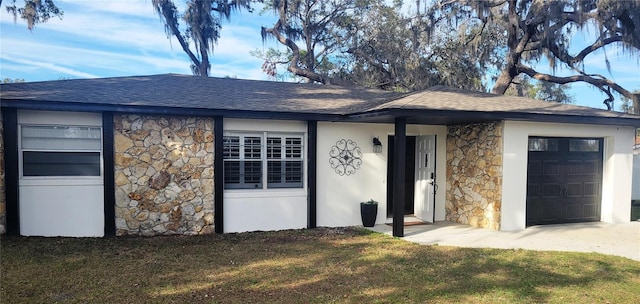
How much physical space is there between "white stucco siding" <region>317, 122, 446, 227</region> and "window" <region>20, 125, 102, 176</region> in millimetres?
4235

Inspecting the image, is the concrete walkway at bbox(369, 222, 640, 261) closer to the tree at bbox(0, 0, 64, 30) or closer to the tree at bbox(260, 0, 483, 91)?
the tree at bbox(260, 0, 483, 91)

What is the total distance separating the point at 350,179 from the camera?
8477mm

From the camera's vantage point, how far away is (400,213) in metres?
7.30

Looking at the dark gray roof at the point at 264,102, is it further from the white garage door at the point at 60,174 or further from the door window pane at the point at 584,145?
the door window pane at the point at 584,145

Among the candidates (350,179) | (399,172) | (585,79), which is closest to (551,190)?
(399,172)

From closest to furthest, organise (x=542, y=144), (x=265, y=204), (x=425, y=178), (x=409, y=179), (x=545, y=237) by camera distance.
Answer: (x=545, y=237), (x=265, y=204), (x=542, y=144), (x=425, y=178), (x=409, y=179)

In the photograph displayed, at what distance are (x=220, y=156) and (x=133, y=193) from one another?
167 cm

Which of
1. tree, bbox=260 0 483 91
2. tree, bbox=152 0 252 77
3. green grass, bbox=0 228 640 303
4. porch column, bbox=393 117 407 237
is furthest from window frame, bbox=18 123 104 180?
tree, bbox=260 0 483 91

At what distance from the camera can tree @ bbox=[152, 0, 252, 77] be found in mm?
16781

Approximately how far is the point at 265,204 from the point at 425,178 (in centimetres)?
378

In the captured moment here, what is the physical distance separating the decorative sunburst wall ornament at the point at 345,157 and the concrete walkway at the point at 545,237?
4.51 ft

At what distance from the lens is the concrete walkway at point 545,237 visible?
661 centimetres

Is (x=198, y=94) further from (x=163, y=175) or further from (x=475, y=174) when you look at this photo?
(x=475, y=174)

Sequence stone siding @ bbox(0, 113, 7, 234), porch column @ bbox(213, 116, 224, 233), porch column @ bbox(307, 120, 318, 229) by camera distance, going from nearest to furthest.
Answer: stone siding @ bbox(0, 113, 7, 234)
porch column @ bbox(213, 116, 224, 233)
porch column @ bbox(307, 120, 318, 229)
